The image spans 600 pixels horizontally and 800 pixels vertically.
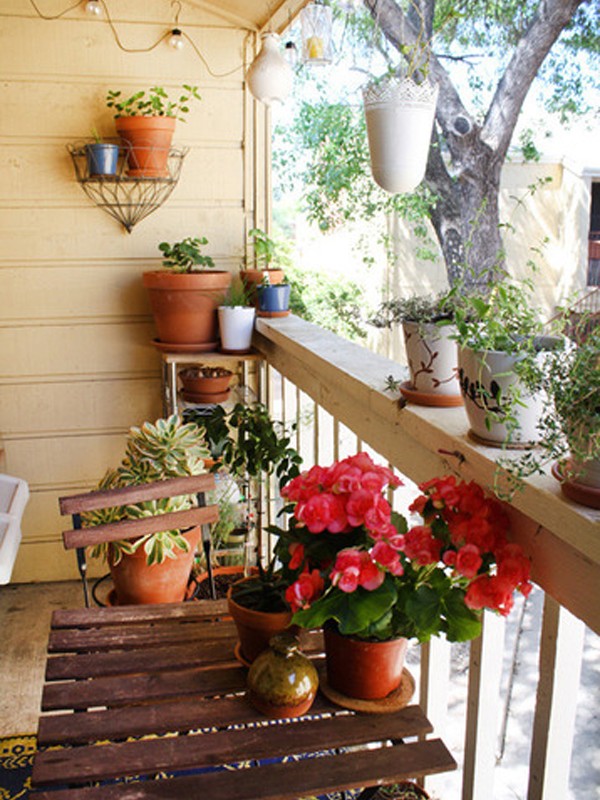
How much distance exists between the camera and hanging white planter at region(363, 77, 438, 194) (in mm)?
1598

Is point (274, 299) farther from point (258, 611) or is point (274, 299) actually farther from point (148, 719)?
point (148, 719)

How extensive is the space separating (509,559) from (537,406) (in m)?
0.19

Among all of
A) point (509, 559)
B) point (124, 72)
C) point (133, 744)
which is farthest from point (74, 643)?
point (124, 72)

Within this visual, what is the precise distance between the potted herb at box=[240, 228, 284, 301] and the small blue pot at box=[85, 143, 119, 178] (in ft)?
1.77

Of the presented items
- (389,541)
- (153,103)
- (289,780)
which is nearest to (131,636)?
(289,780)

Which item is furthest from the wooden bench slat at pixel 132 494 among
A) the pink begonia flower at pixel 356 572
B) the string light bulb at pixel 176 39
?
the string light bulb at pixel 176 39

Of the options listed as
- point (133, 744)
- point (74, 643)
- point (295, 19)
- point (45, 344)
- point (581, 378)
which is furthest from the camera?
point (45, 344)

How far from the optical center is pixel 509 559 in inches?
38.7

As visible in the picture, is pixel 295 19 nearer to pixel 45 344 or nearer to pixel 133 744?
pixel 45 344

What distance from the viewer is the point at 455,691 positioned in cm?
316

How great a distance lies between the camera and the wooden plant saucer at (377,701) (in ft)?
3.80

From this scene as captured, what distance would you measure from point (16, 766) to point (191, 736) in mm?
1252

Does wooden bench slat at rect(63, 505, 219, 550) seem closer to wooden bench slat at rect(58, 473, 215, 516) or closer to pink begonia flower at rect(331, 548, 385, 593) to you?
wooden bench slat at rect(58, 473, 215, 516)

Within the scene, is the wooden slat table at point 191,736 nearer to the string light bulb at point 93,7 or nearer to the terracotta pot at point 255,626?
the terracotta pot at point 255,626
